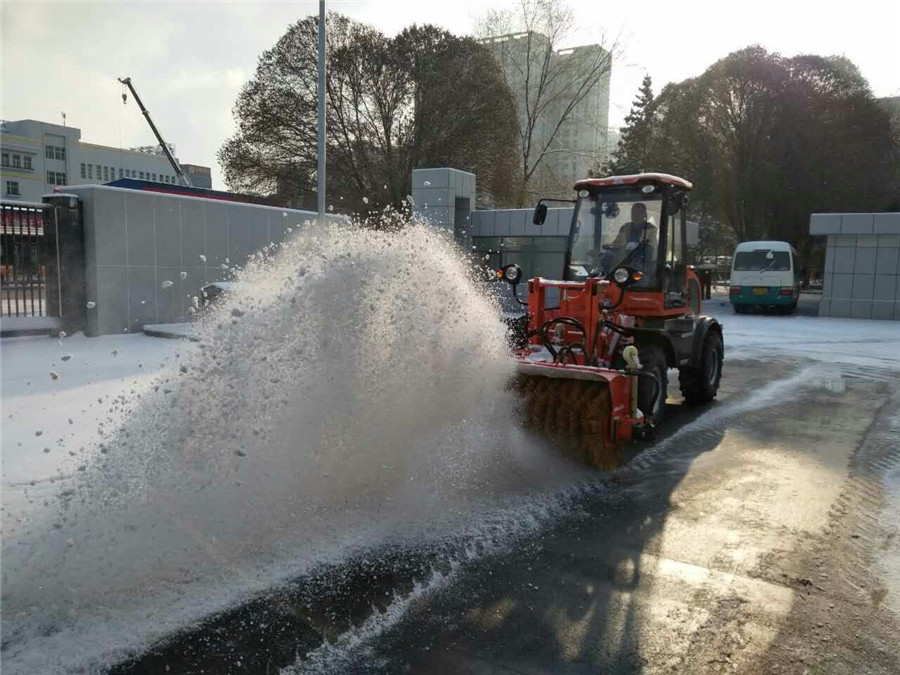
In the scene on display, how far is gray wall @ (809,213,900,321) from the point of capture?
73.3ft

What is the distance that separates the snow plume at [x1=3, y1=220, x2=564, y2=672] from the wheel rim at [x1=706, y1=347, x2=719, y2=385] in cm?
405

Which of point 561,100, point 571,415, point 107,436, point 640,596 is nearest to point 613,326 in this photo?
point 571,415

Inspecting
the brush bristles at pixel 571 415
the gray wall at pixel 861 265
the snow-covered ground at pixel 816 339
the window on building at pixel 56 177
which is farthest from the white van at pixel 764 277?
the window on building at pixel 56 177

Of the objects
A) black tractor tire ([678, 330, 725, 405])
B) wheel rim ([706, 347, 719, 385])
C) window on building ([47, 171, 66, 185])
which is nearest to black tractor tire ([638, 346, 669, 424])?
black tractor tire ([678, 330, 725, 405])

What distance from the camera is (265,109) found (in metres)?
27.5

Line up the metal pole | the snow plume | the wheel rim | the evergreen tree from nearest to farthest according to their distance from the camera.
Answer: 1. the snow plume
2. the wheel rim
3. the metal pole
4. the evergreen tree

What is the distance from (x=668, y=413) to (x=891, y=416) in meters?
2.85

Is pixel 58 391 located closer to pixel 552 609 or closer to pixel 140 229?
pixel 140 229

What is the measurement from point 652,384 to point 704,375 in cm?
212

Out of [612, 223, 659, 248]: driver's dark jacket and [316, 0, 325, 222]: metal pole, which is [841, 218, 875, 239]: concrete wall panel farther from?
[612, 223, 659, 248]: driver's dark jacket

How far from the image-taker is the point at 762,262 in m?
24.3

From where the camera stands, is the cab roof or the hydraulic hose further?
the cab roof

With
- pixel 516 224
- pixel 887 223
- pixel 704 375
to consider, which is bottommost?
pixel 704 375

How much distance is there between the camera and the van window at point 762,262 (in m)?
24.1
